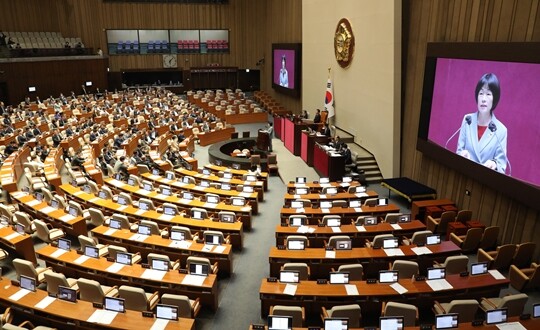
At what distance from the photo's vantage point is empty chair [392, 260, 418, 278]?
26.9ft

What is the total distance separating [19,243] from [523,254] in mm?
11121

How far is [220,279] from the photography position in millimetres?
9555

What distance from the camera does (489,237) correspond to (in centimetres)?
1073

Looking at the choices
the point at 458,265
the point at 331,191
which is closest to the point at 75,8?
the point at 331,191

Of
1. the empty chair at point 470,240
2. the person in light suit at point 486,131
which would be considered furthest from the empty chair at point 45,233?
the person in light suit at point 486,131

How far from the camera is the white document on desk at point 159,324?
21.5 ft

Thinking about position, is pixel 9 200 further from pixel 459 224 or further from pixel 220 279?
pixel 459 224

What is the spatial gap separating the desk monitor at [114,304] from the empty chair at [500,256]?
297 inches

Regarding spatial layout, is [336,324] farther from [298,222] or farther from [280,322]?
[298,222]

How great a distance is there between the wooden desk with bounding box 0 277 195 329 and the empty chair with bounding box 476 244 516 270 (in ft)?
21.7

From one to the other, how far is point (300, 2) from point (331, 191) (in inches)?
681

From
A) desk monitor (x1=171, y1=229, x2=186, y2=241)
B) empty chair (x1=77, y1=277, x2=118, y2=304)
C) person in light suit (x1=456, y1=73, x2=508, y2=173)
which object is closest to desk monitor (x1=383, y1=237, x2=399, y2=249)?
person in light suit (x1=456, y1=73, x2=508, y2=173)

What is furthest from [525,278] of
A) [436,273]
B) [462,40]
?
[462,40]

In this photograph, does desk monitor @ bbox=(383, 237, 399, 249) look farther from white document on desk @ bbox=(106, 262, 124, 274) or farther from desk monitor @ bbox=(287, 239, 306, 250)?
white document on desk @ bbox=(106, 262, 124, 274)
